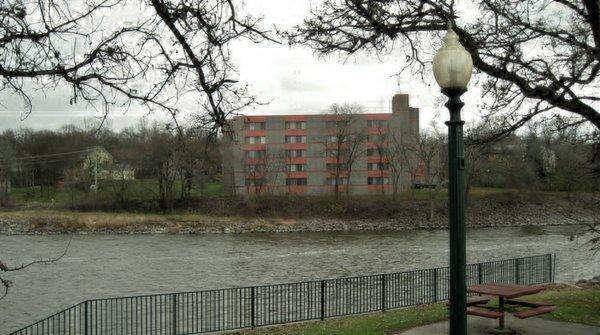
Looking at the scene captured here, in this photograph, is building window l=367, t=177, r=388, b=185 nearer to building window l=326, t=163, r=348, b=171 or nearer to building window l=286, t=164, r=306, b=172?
building window l=326, t=163, r=348, b=171

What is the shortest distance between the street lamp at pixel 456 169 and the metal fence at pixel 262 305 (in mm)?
8556

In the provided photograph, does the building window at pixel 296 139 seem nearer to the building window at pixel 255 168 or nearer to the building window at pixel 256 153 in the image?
the building window at pixel 256 153

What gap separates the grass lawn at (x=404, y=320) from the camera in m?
12.0

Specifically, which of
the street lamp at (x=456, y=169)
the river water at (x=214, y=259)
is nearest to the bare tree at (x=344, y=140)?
the river water at (x=214, y=259)

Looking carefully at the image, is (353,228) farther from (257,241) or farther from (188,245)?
(188,245)

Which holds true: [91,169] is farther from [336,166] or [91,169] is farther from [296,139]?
[336,166]

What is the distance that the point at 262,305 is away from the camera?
752 inches

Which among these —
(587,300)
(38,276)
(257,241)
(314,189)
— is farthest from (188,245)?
(314,189)

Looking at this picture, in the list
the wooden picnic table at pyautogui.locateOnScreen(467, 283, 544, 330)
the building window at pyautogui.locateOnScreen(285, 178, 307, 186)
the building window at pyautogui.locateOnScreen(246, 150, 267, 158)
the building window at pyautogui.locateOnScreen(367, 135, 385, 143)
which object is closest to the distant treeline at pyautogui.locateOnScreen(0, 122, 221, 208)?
the building window at pyautogui.locateOnScreen(246, 150, 267, 158)

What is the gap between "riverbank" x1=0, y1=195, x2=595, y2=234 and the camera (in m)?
58.9

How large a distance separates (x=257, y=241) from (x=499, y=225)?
30.7 metres

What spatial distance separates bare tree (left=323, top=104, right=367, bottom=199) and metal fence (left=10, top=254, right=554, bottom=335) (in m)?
62.6

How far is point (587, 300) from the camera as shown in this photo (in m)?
14.8

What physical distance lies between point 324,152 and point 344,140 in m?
3.77
